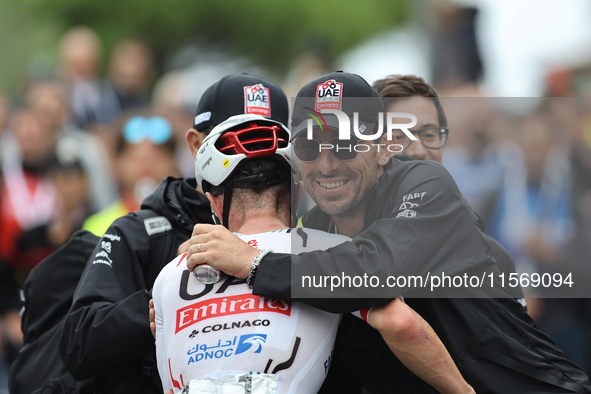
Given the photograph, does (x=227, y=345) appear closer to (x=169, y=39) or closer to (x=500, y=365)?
(x=500, y=365)

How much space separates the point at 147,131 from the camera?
21.2ft

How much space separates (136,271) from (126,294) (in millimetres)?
149

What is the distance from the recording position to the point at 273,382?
8.91ft

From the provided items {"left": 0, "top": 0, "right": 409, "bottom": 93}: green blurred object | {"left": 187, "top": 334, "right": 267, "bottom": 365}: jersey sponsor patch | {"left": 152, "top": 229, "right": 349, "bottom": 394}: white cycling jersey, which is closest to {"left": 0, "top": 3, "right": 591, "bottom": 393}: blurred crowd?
{"left": 152, "top": 229, "right": 349, "bottom": 394}: white cycling jersey

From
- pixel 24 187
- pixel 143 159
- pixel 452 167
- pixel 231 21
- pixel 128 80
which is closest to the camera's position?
pixel 452 167

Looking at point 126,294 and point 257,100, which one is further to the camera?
point 257,100

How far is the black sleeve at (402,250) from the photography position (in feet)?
8.96

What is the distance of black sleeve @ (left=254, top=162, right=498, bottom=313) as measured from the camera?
273cm

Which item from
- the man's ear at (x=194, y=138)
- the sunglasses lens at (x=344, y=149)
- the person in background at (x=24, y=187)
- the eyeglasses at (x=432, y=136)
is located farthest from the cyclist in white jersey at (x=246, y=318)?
the person in background at (x=24, y=187)

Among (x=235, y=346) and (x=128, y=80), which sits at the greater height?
(x=128, y=80)

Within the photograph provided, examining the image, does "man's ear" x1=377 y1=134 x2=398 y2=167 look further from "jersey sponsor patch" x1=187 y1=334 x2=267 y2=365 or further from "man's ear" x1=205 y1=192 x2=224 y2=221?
"jersey sponsor patch" x1=187 y1=334 x2=267 y2=365

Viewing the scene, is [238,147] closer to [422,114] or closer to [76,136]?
[422,114]

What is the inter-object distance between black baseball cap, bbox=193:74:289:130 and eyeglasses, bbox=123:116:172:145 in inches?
92.4

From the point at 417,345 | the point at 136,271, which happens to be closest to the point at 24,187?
the point at 136,271
